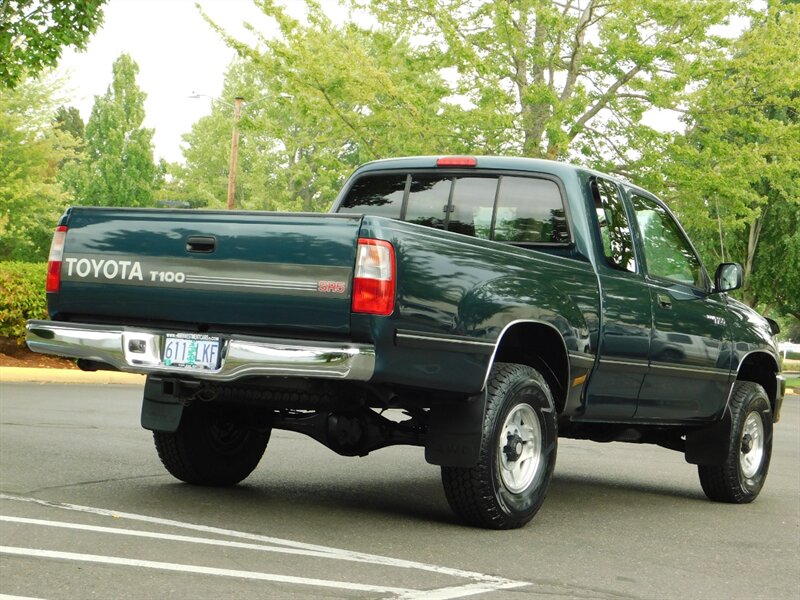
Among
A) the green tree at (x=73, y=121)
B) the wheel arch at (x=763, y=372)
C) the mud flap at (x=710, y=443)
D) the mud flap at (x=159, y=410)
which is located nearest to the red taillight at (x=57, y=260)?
the mud flap at (x=159, y=410)

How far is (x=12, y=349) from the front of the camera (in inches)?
810

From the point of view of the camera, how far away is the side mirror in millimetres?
8555

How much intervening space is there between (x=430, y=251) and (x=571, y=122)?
17.5 metres

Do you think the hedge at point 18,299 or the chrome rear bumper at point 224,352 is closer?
the chrome rear bumper at point 224,352

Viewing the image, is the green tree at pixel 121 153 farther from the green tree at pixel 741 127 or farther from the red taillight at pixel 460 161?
the red taillight at pixel 460 161

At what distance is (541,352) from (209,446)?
219cm

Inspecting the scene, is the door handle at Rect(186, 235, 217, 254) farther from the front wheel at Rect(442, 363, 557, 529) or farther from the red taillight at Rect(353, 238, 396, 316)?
the front wheel at Rect(442, 363, 557, 529)

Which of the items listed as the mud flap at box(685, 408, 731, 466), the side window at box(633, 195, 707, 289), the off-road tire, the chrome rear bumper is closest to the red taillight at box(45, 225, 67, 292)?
the chrome rear bumper

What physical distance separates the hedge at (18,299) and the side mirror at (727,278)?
13.2 m

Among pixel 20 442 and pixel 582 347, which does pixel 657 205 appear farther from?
pixel 20 442

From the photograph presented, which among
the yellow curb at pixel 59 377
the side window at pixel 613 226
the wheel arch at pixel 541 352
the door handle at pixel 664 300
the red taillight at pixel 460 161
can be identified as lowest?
the yellow curb at pixel 59 377

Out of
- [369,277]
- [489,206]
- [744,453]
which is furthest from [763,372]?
[369,277]

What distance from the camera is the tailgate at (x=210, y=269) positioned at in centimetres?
587

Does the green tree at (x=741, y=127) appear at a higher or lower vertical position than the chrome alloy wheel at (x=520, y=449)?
higher
